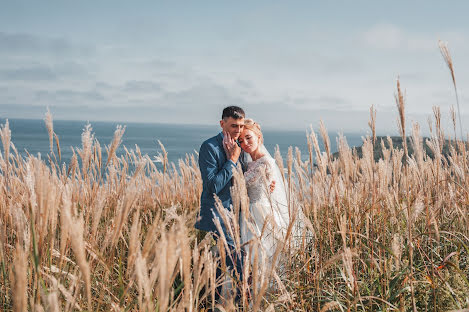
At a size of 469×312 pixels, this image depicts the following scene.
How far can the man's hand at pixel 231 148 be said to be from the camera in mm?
3203

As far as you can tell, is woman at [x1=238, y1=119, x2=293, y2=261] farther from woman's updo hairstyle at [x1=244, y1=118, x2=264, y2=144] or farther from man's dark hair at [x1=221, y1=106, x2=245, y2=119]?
man's dark hair at [x1=221, y1=106, x2=245, y2=119]

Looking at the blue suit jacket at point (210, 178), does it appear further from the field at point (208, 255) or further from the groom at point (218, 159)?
the field at point (208, 255)

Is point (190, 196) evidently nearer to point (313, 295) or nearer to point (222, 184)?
point (222, 184)

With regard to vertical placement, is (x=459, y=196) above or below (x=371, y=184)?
below

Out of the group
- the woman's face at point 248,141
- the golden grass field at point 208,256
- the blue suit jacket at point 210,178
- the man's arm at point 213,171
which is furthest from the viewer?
the woman's face at point 248,141

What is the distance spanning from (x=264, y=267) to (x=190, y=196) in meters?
3.54

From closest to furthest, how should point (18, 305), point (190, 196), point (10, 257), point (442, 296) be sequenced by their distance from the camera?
point (18, 305) → point (442, 296) → point (10, 257) → point (190, 196)

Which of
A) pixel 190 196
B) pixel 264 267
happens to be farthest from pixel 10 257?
pixel 190 196

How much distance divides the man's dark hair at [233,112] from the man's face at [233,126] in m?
0.03

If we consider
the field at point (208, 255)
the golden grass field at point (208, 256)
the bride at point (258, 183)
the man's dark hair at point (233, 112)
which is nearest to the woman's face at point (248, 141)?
the bride at point (258, 183)

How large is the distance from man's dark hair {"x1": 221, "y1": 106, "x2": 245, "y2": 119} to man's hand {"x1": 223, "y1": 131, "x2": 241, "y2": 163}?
0.67ft

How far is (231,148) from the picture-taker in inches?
127

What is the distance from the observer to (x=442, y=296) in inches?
82.2

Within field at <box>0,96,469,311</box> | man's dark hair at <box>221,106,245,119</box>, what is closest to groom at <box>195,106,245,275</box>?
man's dark hair at <box>221,106,245,119</box>
